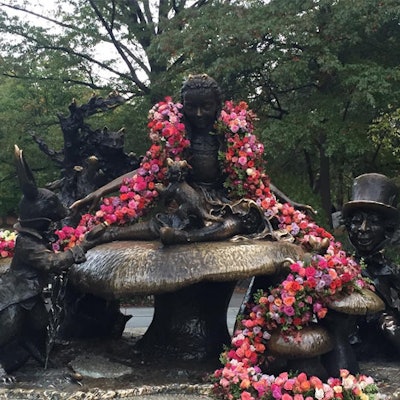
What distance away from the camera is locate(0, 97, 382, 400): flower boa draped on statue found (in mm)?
3721

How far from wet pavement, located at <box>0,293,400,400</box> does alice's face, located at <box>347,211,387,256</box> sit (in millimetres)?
949

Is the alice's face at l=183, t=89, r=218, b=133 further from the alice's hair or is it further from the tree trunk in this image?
the tree trunk

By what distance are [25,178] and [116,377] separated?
5.20 feet

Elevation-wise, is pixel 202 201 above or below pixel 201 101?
below

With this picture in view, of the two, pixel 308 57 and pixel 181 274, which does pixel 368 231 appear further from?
pixel 308 57

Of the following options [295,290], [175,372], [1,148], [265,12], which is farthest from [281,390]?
[1,148]

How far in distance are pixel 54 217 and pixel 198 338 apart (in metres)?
1.71

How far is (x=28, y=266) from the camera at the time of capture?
4172mm

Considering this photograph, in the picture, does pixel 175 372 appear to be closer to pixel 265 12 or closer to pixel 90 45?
pixel 265 12

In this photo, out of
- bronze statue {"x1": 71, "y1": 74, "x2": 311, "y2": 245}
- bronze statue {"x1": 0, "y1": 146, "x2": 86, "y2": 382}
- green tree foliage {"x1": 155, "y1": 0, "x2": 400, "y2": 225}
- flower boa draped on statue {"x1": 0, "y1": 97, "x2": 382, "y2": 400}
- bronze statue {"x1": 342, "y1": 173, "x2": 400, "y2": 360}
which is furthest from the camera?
green tree foliage {"x1": 155, "y1": 0, "x2": 400, "y2": 225}

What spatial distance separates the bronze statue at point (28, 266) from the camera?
4.09 meters

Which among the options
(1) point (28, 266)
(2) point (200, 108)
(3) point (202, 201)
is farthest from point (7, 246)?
(2) point (200, 108)

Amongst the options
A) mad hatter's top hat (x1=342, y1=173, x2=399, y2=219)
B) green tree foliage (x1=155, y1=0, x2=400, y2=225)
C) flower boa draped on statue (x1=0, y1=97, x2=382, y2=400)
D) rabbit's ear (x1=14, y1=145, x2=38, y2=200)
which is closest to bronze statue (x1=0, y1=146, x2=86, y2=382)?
rabbit's ear (x1=14, y1=145, x2=38, y2=200)

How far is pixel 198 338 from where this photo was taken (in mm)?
5043
